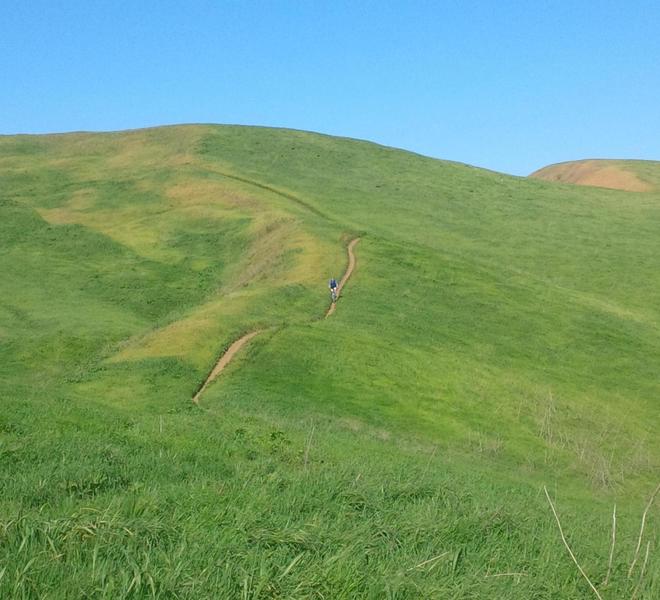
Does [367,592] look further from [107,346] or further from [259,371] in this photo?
[107,346]

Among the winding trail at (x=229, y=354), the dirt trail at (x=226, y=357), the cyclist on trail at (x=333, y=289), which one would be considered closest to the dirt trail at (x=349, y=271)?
the winding trail at (x=229, y=354)

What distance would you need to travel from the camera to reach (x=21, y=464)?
11.1 metres

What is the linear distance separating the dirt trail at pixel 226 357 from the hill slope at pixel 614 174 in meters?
79.0

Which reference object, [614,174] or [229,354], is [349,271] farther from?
[614,174]

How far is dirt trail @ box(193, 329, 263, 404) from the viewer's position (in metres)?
28.7

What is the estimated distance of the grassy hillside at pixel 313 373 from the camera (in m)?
8.59

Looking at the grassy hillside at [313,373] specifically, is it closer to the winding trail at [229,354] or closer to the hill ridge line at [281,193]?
the winding trail at [229,354]

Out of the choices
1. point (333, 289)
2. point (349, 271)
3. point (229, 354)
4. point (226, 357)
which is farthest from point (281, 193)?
point (226, 357)

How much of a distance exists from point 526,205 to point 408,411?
55545mm

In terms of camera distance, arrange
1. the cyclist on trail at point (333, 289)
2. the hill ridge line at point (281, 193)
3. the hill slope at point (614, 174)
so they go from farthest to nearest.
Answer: the hill slope at point (614, 174)
the hill ridge line at point (281, 193)
the cyclist on trail at point (333, 289)

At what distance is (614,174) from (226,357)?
93.4 meters

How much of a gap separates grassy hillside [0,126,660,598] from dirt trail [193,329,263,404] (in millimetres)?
355

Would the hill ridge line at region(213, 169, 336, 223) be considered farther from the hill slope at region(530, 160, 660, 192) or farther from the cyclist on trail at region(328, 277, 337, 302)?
the hill slope at region(530, 160, 660, 192)

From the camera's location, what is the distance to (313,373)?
30.8 meters
